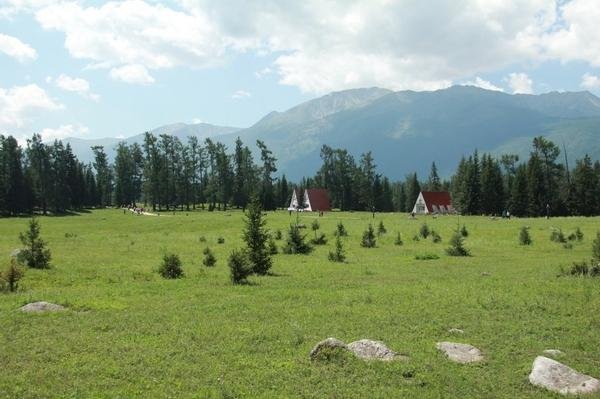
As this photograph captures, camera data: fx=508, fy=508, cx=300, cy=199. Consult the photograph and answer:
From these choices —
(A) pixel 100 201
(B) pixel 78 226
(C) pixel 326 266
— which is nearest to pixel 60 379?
(C) pixel 326 266

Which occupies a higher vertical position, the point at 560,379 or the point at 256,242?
the point at 256,242

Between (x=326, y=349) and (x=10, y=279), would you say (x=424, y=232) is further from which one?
(x=326, y=349)

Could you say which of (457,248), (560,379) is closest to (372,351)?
(560,379)

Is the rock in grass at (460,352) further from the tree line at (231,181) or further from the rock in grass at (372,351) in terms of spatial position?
the tree line at (231,181)

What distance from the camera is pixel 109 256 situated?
1497 inches

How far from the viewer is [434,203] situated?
415ft

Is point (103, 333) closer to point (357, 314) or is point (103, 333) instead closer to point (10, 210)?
point (357, 314)

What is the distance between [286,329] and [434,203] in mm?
115846

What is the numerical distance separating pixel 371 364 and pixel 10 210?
384 feet

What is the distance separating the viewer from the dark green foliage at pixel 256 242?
97.7 feet

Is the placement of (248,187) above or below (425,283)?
above

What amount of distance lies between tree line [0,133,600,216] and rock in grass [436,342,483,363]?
91.4 m

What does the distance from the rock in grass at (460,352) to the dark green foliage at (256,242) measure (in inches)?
672

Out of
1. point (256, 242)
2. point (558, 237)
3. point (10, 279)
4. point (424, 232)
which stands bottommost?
point (558, 237)
